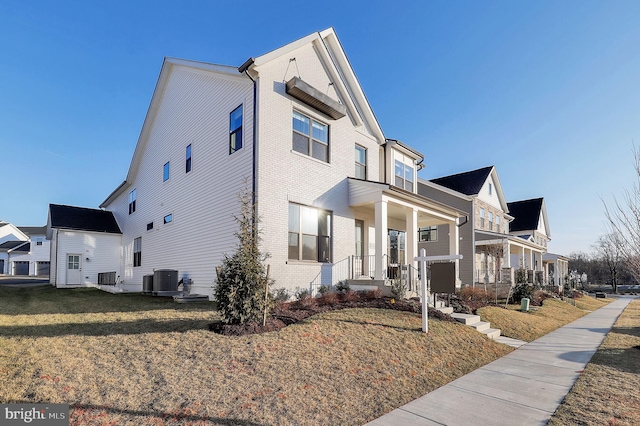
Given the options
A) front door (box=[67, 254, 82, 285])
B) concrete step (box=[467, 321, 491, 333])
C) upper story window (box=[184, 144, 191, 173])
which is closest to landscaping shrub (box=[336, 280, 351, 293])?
concrete step (box=[467, 321, 491, 333])

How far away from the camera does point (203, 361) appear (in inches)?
207

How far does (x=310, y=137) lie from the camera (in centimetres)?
1209

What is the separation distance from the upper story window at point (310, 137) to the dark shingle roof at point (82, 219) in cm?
1632

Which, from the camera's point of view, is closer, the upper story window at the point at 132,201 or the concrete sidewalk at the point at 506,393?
the concrete sidewalk at the point at 506,393

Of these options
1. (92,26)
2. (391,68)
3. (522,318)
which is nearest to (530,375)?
(522,318)

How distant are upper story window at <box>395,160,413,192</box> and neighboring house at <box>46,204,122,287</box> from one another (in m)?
17.6

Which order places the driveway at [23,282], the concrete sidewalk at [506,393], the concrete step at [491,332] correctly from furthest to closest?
the driveway at [23,282], the concrete step at [491,332], the concrete sidewalk at [506,393]

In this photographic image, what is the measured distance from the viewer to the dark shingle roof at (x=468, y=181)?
25328 mm

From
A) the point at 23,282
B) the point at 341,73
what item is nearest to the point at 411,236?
the point at 341,73

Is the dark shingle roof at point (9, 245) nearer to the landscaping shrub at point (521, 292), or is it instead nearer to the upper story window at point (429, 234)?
the upper story window at point (429, 234)

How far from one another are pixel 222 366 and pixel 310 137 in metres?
8.69

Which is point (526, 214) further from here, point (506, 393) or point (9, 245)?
point (9, 245)

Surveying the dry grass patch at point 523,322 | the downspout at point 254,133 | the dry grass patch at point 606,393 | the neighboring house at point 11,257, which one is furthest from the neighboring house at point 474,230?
the neighboring house at point 11,257

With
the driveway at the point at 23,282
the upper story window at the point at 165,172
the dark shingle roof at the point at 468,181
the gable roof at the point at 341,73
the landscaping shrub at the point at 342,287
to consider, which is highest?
the gable roof at the point at 341,73
